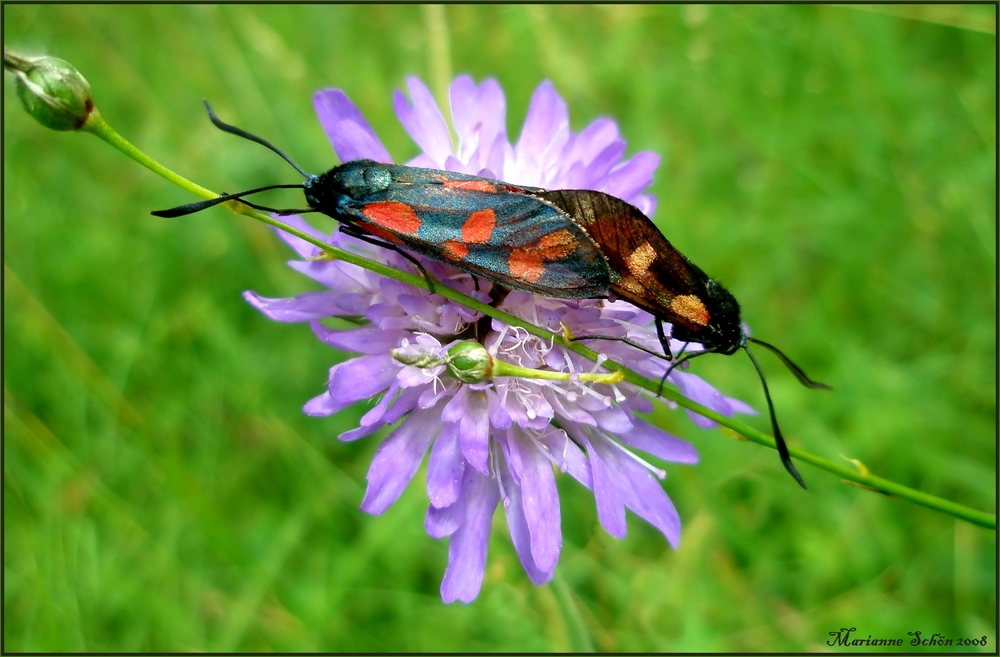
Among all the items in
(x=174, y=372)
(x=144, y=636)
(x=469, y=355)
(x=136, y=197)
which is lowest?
(x=144, y=636)

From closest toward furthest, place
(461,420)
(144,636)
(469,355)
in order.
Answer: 1. (469,355)
2. (461,420)
3. (144,636)

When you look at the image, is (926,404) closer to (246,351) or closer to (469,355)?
A: (469,355)

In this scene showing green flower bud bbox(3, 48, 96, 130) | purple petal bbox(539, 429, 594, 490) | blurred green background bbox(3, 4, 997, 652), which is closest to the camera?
green flower bud bbox(3, 48, 96, 130)

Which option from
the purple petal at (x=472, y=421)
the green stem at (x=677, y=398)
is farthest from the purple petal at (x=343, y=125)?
the purple petal at (x=472, y=421)

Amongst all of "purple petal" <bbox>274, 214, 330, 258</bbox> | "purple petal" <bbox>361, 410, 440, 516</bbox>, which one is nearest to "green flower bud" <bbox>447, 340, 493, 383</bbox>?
"purple petal" <bbox>361, 410, 440, 516</bbox>

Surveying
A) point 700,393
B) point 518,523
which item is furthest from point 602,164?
point 518,523

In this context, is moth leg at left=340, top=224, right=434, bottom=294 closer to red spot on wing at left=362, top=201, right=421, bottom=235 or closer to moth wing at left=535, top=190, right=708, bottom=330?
red spot on wing at left=362, top=201, right=421, bottom=235

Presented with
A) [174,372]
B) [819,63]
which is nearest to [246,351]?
[174,372]
